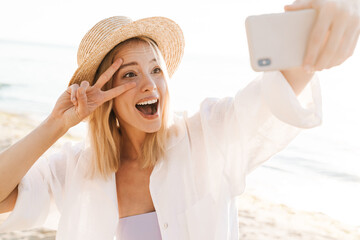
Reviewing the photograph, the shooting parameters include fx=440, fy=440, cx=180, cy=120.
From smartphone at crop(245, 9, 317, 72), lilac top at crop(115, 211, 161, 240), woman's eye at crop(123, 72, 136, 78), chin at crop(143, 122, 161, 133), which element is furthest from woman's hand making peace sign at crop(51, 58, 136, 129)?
smartphone at crop(245, 9, 317, 72)

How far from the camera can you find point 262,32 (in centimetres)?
122

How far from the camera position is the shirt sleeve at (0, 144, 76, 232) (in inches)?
84.4

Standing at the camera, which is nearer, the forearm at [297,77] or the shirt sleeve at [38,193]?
the forearm at [297,77]

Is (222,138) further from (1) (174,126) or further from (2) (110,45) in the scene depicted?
(2) (110,45)

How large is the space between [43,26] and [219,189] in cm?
3741

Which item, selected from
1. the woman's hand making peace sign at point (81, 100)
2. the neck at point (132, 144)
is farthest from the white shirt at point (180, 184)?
the woman's hand making peace sign at point (81, 100)

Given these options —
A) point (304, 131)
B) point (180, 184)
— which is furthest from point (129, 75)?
point (304, 131)

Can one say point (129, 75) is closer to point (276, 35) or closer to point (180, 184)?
point (180, 184)

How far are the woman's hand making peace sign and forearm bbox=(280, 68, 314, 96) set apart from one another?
101 centimetres

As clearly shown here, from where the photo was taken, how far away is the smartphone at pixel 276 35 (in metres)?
1.22

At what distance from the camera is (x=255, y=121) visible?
1.77 meters

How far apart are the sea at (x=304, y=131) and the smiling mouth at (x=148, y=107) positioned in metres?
0.10

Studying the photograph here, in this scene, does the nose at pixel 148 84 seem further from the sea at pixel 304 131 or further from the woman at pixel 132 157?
the sea at pixel 304 131

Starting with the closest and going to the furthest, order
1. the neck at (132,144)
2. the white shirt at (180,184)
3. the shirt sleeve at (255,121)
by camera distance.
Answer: the shirt sleeve at (255,121), the white shirt at (180,184), the neck at (132,144)
